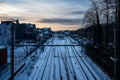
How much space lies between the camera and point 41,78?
23125 mm

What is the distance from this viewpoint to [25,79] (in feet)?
74.6

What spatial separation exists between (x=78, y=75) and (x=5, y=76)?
6.29m

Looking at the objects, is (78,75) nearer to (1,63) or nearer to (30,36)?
(1,63)

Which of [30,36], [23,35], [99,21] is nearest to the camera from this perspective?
[99,21]

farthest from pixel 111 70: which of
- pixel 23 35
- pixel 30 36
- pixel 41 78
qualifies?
pixel 30 36

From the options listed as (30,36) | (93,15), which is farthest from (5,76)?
(30,36)

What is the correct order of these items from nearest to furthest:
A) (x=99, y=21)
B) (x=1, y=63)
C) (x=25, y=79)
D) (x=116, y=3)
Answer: (x=25, y=79) → (x=116, y=3) → (x=1, y=63) → (x=99, y=21)

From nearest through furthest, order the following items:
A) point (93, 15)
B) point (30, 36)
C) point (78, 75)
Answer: point (78, 75)
point (93, 15)
point (30, 36)

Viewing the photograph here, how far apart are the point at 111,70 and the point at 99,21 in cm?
1757

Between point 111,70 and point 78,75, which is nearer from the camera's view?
point 111,70

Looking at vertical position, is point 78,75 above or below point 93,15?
below

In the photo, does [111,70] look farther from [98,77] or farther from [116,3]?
[116,3]

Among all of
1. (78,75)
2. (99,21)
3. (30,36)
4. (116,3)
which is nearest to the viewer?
(78,75)

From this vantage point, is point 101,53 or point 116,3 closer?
point 116,3
